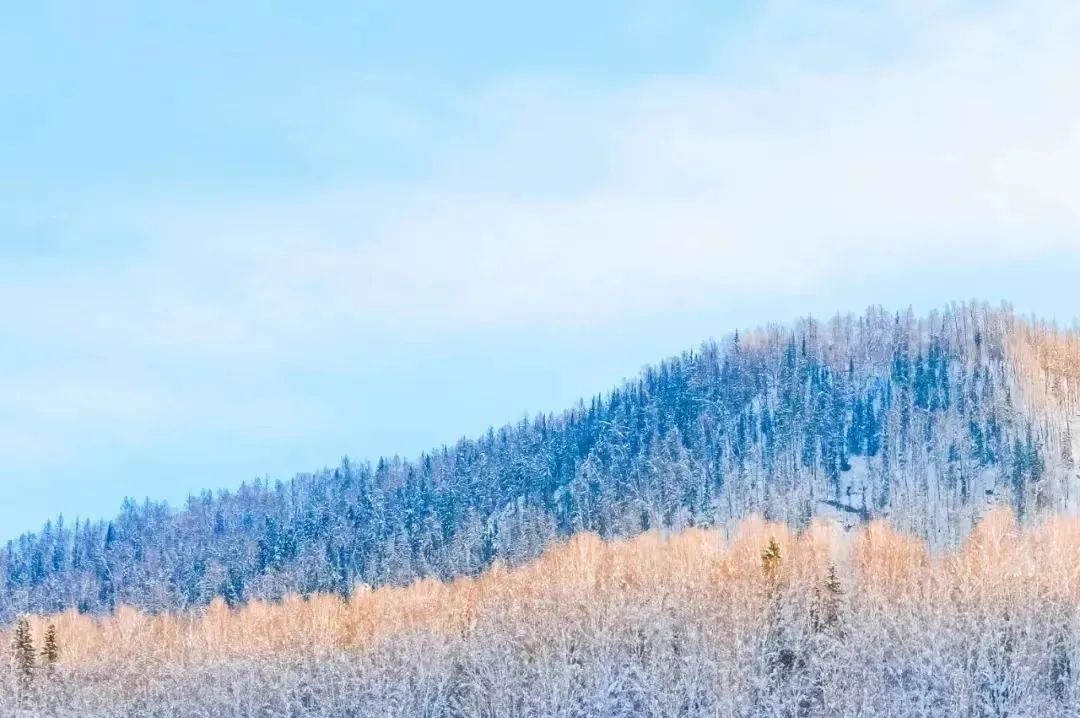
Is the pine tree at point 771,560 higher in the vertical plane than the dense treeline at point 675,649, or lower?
higher

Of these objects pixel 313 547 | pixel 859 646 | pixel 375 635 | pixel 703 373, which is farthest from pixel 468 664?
pixel 703 373

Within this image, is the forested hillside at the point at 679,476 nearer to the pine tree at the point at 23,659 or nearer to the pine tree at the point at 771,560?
the pine tree at the point at 23,659

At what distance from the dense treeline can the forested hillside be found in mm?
55367

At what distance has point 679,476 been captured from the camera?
146 metres

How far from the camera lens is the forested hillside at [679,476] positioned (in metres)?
130

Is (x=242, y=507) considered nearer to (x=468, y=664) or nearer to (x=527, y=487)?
(x=527, y=487)

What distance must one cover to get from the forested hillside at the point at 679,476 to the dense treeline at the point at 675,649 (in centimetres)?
5537

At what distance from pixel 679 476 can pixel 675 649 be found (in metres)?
93.0

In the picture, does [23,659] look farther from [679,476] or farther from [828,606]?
[679,476]

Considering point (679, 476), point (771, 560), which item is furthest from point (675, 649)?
point (679, 476)

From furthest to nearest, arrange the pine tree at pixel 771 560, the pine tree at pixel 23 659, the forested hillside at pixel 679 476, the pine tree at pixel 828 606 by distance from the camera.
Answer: the forested hillside at pixel 679 476
the pine tree at pixel 23 659
the pine tree at pixel 771 560
the pine tree at pixel 828 606

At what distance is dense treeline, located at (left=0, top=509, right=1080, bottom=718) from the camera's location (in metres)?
47.6

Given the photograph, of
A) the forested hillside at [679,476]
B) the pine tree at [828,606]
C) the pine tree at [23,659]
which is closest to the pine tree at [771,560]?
the pine tree at [828,606]

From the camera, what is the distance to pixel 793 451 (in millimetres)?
155250
